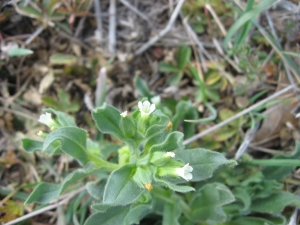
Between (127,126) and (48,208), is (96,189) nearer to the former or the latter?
(48,208)

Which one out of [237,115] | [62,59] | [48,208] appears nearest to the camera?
[48,208]

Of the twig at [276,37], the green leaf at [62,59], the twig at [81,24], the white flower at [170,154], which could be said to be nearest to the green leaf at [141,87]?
the green leaf at [62,59]

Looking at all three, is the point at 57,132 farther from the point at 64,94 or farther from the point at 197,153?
the point at 64,94

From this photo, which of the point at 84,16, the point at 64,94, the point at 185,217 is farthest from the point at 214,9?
the point at 185,217

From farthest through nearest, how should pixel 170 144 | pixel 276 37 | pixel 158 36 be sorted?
pixel 158 36
pixel 276 37
pixel 170 144

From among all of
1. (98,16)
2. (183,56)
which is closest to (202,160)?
(183,56)

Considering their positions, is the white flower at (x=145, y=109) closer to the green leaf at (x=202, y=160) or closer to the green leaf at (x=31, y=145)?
the green leaf at (x=202, y=160)
